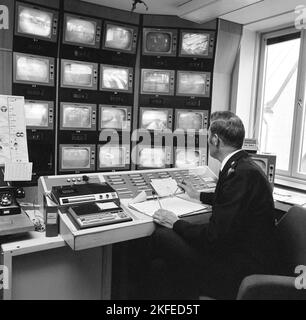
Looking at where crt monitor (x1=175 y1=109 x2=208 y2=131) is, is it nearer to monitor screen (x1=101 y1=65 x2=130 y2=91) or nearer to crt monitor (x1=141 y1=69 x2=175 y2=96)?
crt monitor (x1=141 y1=69 x2=175 y2=96)

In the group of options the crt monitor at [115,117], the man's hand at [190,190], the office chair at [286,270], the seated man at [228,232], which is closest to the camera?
the office chair at [286,270]

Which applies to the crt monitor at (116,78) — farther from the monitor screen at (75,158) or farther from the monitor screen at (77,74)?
the monitor screen at (75,158)

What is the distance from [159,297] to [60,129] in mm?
1392

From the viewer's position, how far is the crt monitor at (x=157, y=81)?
8.29 ft

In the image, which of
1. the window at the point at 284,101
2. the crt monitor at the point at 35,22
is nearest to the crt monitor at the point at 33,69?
the crt monitor at the point at 35,22

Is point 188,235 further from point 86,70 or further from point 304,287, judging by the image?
point 86,70

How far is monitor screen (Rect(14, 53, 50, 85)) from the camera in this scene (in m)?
2.09

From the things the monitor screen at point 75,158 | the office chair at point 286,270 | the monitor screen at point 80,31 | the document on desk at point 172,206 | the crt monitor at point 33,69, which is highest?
the monitor screen at point 80,31

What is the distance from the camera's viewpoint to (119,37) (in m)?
2.38

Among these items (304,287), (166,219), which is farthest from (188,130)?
(304,287)

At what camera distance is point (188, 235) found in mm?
1285

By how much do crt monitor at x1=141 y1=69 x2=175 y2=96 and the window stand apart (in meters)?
0.94

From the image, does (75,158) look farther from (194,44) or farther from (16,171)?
(194,44)

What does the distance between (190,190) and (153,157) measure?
0.86 metres
